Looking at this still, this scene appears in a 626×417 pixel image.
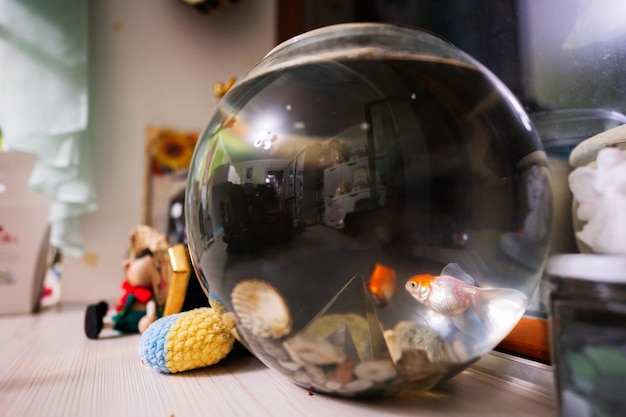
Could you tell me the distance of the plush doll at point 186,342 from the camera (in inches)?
17.5

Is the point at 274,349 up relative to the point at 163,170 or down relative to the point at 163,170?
down

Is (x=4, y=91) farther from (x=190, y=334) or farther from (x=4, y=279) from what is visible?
(x=190, y=334)

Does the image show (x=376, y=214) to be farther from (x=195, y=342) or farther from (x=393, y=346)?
(x=195, y=342)

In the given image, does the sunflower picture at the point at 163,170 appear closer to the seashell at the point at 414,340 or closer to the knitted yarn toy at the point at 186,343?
the knitted yarn toy at the point at 186,343

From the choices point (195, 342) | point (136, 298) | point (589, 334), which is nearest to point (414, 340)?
point (589, 334)

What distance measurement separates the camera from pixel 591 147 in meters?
0.42

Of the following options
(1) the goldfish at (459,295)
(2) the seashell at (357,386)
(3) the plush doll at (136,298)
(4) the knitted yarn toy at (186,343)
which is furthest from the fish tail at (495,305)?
(3) the plush doll at (136,298)

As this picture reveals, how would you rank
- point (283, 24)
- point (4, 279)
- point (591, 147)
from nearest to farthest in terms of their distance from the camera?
point (591, 147) → point (4, 279) → point (283, 24)

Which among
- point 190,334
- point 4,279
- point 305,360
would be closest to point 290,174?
point 305,360

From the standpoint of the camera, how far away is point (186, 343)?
0.45 meters

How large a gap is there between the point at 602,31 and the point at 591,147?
0.15 meters

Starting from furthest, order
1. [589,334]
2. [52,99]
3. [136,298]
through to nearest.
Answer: [52,99]
[136,298]
[589,334]

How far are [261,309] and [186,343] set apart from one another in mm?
168

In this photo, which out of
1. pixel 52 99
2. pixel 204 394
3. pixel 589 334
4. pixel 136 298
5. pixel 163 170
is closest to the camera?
pixel 589 334
